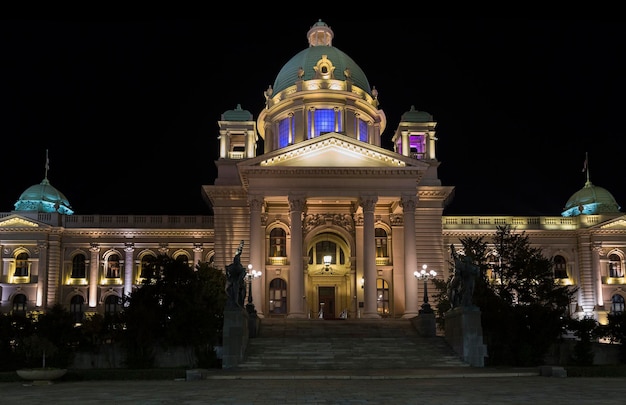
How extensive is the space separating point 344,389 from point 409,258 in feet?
95.0

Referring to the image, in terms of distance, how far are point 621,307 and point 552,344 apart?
107ft

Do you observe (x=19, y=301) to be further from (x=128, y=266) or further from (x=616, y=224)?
(x=616, y=224)

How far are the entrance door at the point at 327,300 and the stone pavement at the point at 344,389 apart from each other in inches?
1073

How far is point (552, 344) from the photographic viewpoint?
1320 inches

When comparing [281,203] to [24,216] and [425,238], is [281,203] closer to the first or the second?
[425,238]

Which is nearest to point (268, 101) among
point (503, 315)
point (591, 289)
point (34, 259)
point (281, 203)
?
point (281, 203)

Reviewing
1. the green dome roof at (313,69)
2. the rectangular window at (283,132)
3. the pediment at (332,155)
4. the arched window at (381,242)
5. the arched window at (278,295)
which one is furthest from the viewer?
the green dome roof at (313,69)

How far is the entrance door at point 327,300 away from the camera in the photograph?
54.4 meters

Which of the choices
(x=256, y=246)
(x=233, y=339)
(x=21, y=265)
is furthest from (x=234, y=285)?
(x=21, y=265)

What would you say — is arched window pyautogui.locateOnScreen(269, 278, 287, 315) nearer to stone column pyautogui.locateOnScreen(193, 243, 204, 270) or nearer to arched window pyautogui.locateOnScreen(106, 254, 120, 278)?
stone column pyautogui.locateOnScreen(193, 243, 204, 270)

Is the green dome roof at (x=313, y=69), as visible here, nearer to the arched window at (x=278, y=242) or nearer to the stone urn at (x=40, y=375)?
the arched window at (x=278, y=242)

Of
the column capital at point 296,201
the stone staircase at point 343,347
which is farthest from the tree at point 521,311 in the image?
the column capital at point 296,201

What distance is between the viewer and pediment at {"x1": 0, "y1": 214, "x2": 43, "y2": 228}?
5997 cm

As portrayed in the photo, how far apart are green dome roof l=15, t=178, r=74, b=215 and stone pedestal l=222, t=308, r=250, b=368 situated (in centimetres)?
3833
